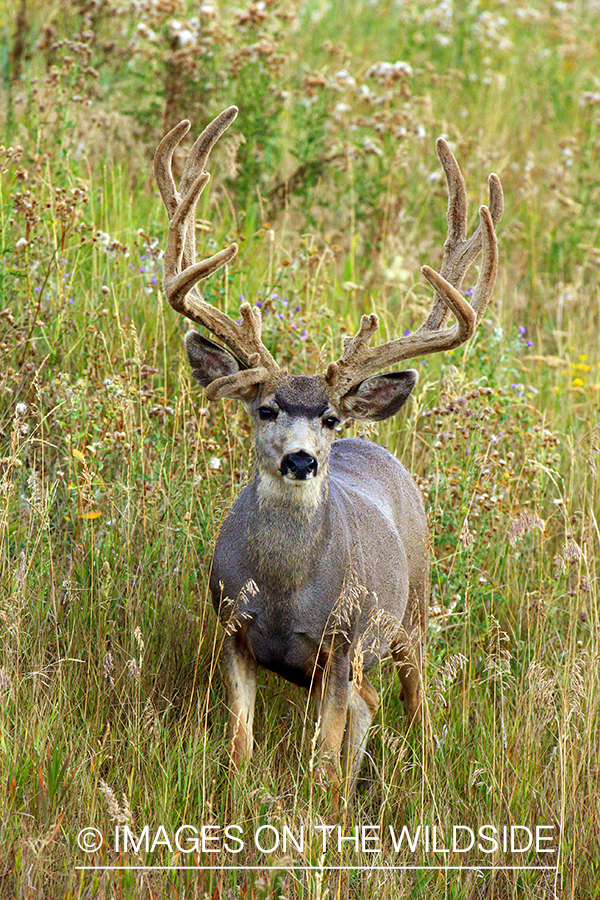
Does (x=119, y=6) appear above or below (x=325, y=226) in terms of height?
above

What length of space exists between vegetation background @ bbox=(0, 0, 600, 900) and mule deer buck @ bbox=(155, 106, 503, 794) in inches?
10.0

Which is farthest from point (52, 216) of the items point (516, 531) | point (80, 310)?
point (516, 531)

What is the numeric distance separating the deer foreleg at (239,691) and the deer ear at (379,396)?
104 cm

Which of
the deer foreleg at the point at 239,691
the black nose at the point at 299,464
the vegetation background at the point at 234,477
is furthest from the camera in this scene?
the deer foreleg at the point at 239,691

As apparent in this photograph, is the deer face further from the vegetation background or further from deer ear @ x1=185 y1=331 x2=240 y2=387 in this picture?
the vegetation background

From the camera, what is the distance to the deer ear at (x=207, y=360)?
14.3ft

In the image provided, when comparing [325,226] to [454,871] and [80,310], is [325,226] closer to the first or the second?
[80,310]

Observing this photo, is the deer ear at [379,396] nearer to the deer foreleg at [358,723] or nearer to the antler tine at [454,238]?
the antler tine at [454,238]

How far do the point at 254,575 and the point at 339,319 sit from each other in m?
2.37

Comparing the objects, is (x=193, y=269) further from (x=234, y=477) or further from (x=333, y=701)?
(x=333, y=701)

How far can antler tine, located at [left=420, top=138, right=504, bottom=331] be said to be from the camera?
4.52 meters

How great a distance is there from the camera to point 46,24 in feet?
25.8

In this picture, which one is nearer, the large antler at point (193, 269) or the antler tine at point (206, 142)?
the large antler at point (193, 269)

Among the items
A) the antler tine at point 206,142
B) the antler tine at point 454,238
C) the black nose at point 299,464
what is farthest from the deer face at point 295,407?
the antler tine at point 206,142
